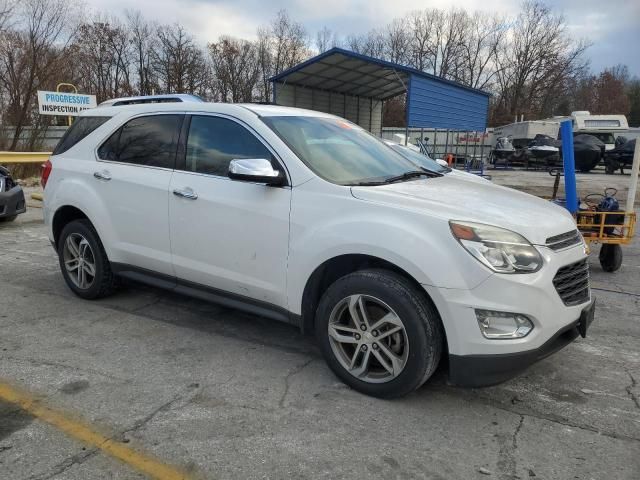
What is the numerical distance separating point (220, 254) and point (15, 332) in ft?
6.08

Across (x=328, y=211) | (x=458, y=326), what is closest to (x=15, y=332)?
(x=328, y=211)

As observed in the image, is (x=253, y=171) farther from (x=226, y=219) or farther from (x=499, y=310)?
(x=499, y=310)

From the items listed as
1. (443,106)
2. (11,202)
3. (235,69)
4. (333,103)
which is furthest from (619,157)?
(235,69)

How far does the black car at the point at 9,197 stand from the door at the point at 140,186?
490cm

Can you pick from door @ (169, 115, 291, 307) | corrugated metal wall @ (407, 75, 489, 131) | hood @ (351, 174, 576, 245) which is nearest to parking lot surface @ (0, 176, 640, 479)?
door @ (169, 115, 291, 307)

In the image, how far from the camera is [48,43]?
2036 cm

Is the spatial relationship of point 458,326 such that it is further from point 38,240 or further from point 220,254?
point 38,240

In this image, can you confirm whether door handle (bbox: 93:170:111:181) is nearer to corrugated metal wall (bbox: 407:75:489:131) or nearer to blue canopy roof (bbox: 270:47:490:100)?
blue canopy roof (bbox: 270:47:490:100)

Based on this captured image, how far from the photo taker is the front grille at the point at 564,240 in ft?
9.57

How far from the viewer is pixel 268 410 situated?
2996mm

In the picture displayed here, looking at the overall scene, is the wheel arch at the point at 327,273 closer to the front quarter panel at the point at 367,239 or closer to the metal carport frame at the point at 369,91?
the front quarter panel at the point at 367,239

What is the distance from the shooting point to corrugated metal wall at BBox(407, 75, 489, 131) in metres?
18.9

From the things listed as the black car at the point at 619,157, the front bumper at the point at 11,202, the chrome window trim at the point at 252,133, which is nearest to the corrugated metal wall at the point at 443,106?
the black car at the point at 619,157

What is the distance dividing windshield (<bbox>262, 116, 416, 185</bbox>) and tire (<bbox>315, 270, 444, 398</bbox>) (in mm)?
744
